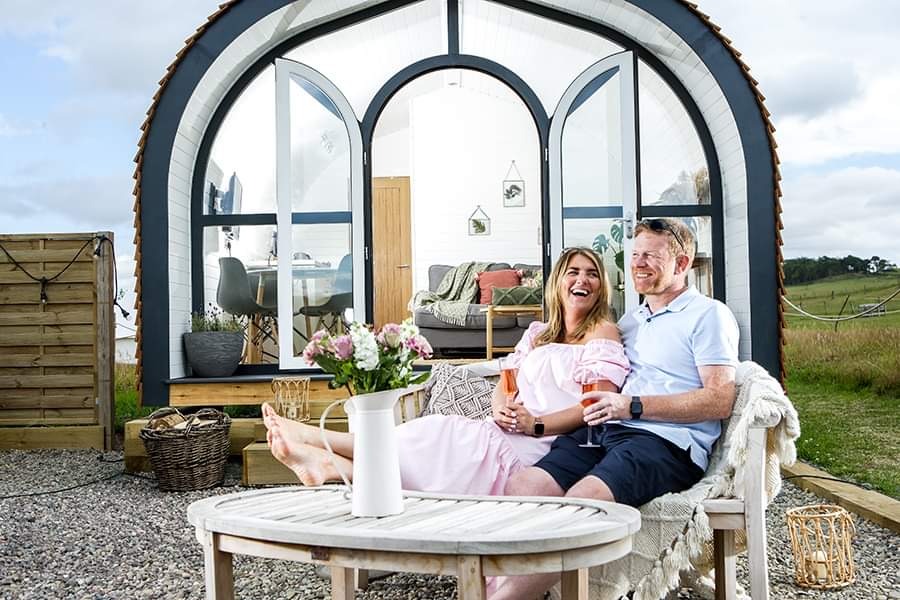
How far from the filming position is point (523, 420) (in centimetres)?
274

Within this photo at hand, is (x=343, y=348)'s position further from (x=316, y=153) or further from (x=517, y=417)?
(x=316, y=153)

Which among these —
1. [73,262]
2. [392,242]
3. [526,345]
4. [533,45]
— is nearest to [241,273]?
[73,262]

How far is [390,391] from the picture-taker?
2062 mm

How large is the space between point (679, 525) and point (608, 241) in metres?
3.66

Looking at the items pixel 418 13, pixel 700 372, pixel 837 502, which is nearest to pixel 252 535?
pixel 700 372

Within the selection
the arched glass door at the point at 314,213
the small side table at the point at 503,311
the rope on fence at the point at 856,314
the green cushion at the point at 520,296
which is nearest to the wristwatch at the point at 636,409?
the arched glass door at the point at 314,213

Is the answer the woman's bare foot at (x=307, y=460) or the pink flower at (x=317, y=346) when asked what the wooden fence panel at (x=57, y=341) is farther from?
the pink flower at (x=317, y=346)

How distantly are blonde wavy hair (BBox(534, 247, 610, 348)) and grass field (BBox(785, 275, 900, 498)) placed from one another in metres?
3.77

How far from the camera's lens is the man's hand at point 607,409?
2.52 meters

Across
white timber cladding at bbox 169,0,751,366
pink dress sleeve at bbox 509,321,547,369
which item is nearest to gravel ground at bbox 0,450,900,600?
pink dress sleeve at bbox 509,321,547,369

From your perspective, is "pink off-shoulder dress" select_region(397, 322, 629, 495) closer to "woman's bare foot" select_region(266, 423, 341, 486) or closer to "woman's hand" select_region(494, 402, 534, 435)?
"woman's hand" select_region(494, 402, 534, 435)

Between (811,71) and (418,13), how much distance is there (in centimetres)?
614

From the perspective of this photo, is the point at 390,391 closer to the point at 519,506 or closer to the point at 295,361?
the point at 519,506

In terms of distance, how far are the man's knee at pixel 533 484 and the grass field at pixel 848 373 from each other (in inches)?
166
